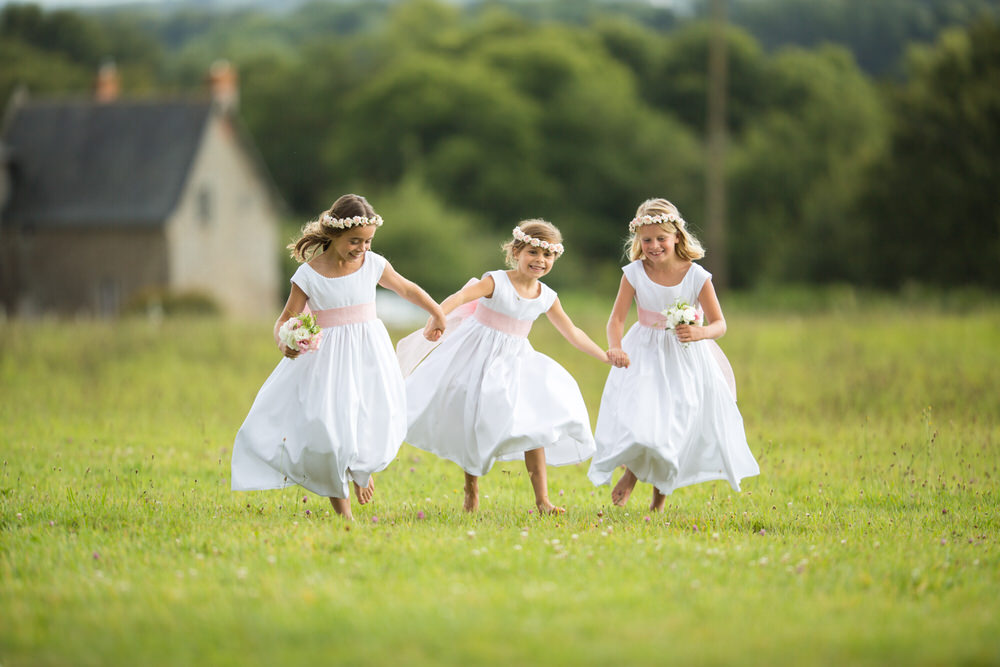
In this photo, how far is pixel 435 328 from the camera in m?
7.58

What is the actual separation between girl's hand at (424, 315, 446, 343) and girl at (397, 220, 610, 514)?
0.07 feet

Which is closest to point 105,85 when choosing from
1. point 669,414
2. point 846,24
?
point 846,24

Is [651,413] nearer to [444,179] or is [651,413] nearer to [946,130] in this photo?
[946,130]

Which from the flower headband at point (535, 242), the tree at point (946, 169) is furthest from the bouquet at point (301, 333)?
the tree at point (946, 169)

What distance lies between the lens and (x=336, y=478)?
7.00m

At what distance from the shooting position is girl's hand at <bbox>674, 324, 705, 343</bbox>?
24.4ft

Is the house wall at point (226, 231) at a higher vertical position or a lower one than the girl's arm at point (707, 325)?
higher

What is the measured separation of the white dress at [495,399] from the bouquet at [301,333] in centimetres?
105

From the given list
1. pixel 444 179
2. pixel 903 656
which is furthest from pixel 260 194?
pixel 903 656

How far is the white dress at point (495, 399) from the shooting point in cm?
740

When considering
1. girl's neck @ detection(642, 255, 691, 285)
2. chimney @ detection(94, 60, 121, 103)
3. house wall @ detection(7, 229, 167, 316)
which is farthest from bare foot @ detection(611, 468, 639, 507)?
chimney @ detection(94, 60, 121, 103)

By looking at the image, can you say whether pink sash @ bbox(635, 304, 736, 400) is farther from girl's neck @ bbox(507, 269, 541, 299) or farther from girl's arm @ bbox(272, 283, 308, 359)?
girl's arm @ bbox(272, 283, 308, 359)

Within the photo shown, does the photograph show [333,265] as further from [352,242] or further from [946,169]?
[946,169]

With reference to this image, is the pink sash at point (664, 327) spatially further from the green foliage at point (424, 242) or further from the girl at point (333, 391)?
the green foliage at point (424, 242)
